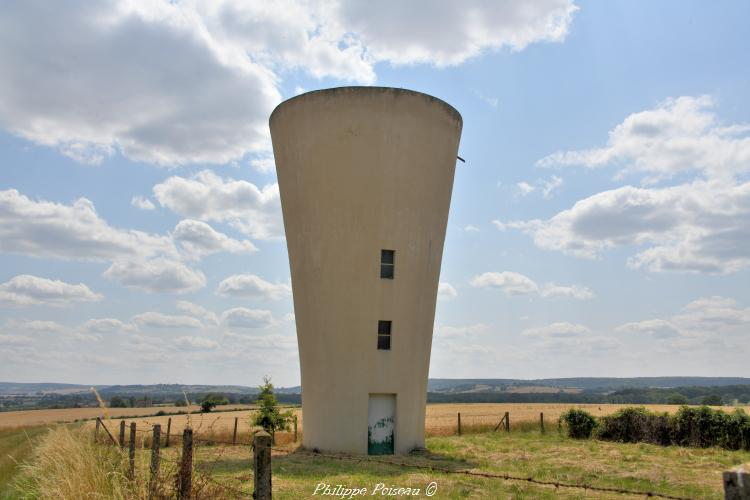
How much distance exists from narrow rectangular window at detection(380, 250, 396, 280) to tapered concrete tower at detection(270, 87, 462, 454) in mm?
30

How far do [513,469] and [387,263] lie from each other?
688cm

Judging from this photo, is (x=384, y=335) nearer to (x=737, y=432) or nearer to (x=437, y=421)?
(x=737, y=432)

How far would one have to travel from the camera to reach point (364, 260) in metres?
19.6

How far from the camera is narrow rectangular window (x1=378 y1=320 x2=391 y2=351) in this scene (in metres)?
19.8

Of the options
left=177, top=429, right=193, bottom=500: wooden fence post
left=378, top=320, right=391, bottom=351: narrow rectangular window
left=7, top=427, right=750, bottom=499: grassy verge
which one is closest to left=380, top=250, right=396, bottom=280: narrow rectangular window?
left=378, top=320, right=391, bottom=351: narrow rectangular window

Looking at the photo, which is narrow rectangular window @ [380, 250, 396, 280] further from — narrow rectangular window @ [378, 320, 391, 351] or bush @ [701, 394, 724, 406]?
bush @ [701, 394, 724, 406]

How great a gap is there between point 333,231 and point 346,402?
502cm

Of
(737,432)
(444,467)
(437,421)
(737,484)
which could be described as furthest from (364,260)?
(437,421)

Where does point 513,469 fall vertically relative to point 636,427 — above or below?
below

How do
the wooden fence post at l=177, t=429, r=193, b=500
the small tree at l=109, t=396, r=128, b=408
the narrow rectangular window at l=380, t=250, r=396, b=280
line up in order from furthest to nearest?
the small tree at l=109, t=396, r=128, b=408 → the narrow rectangular window at l=380, t=250, r=396, b=280 → the wooden fence post at l=177, t=429, r=193, b=500

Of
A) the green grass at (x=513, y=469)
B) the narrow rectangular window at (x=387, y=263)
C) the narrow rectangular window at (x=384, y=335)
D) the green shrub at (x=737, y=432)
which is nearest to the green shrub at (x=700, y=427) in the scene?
the green shrub at (x=737, y=432)

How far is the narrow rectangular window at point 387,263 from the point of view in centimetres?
1991

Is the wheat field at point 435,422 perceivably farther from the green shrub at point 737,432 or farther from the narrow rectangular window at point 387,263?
the narrow rectangular window at point 387,263

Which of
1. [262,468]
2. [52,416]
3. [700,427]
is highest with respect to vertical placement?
[262,468]
